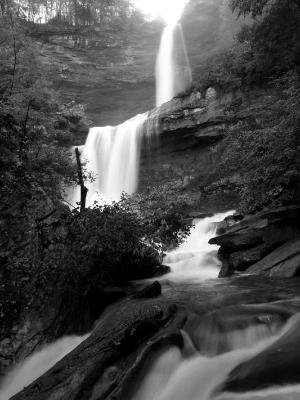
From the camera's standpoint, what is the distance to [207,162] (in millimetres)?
20578

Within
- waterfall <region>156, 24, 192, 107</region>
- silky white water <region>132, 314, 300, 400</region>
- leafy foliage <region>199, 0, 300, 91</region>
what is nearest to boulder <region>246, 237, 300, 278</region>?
silky white water <region>132, 314, 300, 400</region>

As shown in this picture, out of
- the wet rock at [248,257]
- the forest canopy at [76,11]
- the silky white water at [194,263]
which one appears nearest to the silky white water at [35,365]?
the silky white water at [194,263]

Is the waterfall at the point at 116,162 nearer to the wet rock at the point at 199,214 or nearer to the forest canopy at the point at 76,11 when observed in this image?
the wet rock at the point at 199,214

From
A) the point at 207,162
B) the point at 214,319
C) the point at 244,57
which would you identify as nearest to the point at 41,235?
the point at 214,319

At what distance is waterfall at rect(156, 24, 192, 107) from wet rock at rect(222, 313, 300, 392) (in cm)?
2673

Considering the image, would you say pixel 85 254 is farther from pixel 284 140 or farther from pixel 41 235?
pixel 284 140

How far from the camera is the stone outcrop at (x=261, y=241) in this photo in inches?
348

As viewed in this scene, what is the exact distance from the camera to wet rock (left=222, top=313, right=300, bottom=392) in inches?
154

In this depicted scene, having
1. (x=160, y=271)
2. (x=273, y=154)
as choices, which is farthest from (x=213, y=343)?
(x=160, y=271)

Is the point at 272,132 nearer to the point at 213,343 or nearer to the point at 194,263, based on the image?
the point at 194,263

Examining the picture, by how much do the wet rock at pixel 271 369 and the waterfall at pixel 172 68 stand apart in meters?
26.7

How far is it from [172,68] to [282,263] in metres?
27.4

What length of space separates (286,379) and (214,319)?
63.3 inches

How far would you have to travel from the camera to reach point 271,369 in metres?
4.09
